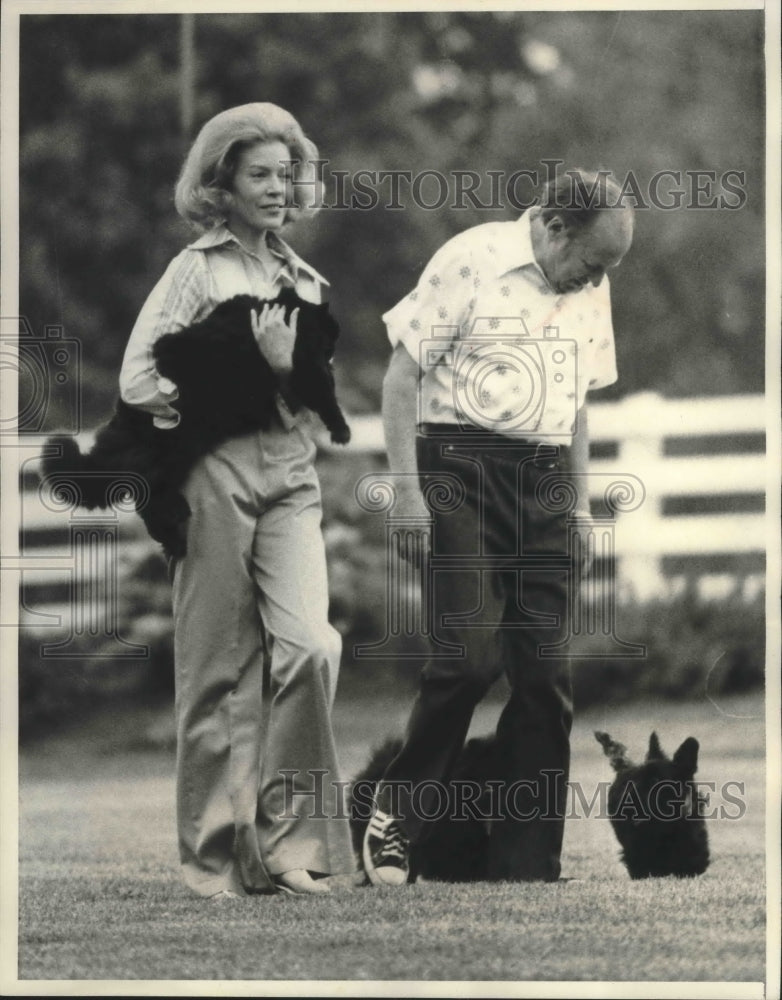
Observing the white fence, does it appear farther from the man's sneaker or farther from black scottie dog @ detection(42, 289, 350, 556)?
the man's sneaker

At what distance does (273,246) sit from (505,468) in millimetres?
994

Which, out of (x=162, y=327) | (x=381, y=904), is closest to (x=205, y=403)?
(x=162, y=327)

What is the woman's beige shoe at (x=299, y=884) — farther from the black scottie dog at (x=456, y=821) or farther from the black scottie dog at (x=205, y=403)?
the black scottie dog at (x=205, y=403)

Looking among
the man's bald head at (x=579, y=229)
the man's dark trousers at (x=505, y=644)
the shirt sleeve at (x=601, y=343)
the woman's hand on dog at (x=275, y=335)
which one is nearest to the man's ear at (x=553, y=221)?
the man's bald head at (x=579, y=229)

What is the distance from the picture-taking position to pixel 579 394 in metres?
5.59

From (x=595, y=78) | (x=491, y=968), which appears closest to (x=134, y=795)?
(x=491, y=968)

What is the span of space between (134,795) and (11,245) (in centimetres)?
177

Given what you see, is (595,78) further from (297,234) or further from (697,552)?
(697,552)

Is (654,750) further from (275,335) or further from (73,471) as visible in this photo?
(73,471)

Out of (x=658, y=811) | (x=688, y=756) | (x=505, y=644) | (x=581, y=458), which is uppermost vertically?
(x=581, y=458)

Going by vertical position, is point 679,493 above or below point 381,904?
above

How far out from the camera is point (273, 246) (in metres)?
5.56

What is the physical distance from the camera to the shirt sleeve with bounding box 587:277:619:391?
18.4 ft
